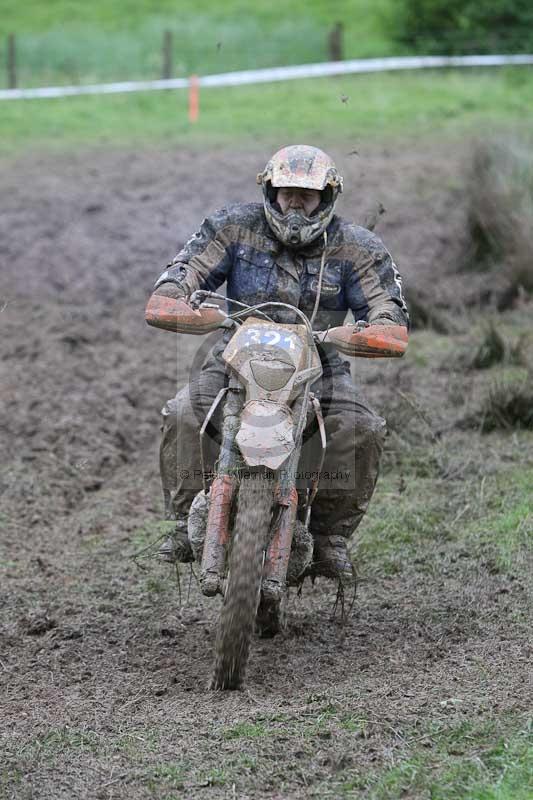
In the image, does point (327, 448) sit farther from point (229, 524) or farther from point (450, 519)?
point (450, 519)

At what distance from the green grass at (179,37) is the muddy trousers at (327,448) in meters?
21.5

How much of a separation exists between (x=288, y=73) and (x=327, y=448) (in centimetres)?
2139

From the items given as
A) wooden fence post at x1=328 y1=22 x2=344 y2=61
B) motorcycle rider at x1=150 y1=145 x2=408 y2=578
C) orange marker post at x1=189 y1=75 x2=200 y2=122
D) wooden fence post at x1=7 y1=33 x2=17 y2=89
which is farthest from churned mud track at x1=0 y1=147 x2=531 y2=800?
wooden fence post at x1=328 y1=22 x2=344 y2=61

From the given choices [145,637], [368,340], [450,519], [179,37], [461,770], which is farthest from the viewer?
[179,37]

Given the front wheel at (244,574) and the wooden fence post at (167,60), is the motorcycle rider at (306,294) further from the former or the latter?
the wooden fence post at (167,60)

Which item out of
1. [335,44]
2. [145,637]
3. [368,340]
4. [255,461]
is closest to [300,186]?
[368,340]

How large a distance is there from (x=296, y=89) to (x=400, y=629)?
1953 cm

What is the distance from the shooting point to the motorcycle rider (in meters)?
5.82

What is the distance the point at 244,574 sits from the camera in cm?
484

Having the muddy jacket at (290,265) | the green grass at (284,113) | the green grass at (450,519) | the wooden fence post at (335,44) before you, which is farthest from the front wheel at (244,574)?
the wooden fence post at (335,44)

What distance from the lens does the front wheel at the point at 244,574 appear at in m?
4.83

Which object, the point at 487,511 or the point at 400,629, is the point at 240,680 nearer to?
the point at 400,629

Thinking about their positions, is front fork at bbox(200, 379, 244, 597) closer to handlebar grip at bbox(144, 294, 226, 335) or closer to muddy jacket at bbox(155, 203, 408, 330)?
handlebar grip at bbox(144, 294, 226, 335)

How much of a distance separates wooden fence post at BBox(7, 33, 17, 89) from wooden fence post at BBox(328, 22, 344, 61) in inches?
281
